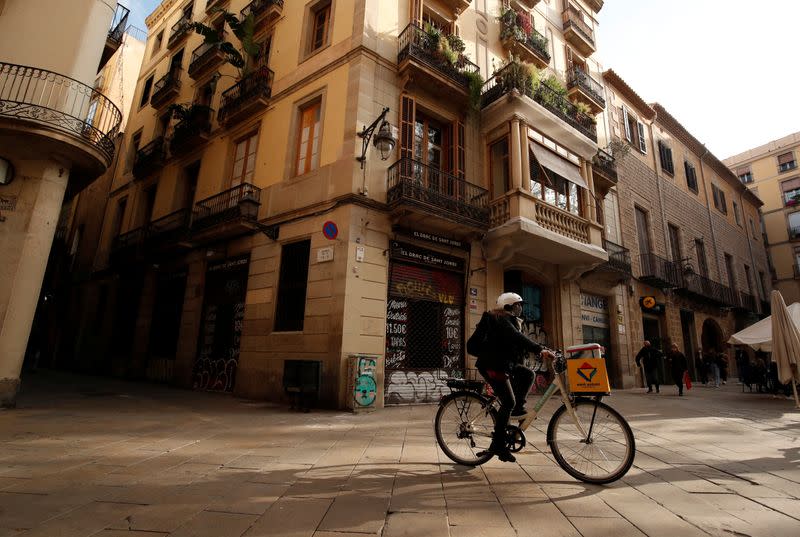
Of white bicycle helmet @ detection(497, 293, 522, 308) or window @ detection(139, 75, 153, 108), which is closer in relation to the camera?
white bicycle helmet @ detection(497, 293, 522, 308)

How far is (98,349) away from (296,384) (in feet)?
43.1

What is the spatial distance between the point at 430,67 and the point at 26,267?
9668mm

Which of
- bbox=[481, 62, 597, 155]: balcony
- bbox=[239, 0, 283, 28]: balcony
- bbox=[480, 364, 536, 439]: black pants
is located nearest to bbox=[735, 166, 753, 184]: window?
bbox=[481, 62, 597, 155]: balcony

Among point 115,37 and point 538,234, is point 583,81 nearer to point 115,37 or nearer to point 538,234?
point 538,234

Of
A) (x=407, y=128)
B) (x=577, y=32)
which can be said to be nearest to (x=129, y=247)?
(x=407, y=128)

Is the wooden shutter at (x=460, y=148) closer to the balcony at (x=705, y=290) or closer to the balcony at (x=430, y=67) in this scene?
the balcony at (x=430, y=67)

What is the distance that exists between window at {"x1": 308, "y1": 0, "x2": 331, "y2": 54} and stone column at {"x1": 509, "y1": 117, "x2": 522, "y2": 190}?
19.8 ft

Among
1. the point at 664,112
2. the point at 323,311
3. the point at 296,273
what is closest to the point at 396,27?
the point at 296,273

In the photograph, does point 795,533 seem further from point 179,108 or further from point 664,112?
point 664,112

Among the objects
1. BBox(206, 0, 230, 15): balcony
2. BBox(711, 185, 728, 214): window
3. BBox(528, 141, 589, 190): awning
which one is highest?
BBox(206, 0, 230, 15): balcony

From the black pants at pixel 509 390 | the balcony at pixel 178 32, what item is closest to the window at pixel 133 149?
the balcony at pixel 178 32

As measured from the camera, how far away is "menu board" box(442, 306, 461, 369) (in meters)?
10.2

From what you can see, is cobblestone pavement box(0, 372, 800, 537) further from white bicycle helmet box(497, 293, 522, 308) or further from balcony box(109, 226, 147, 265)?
balcony box(109, 226, 147, 265)

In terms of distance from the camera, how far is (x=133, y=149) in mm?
19500
